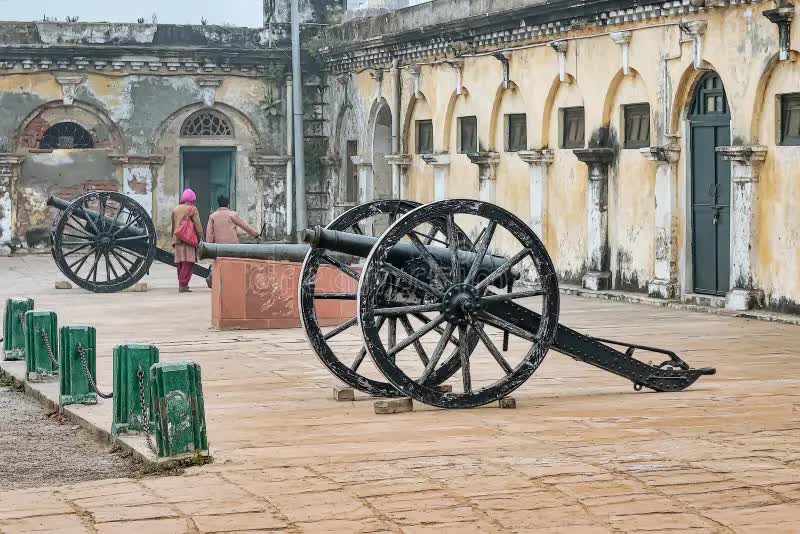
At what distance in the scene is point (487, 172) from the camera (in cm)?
2267

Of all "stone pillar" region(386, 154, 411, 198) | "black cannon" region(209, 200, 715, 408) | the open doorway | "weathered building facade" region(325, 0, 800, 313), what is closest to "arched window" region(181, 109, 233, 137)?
the open doorway

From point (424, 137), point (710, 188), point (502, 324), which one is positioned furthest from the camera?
point (424, 137)

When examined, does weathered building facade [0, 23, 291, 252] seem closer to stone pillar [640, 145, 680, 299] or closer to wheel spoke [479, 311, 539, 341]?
stone pillar [640, 145, 680, 299]

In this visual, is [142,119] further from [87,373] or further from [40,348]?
[87,373]

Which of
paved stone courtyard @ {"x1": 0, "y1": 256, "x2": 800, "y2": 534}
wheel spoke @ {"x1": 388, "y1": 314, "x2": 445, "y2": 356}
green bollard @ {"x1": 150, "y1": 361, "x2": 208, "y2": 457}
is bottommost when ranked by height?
paved stone courtyard @ {"x1": 0, "y1": 256, "x2": 800, "y2": 534}

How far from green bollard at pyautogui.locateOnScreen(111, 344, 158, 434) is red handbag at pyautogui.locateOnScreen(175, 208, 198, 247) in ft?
34.9

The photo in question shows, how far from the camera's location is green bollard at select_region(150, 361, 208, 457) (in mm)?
8672

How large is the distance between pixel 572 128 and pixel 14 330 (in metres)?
9.00

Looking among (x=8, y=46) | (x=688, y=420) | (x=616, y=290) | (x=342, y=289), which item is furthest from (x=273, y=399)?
(x=8, y=46)

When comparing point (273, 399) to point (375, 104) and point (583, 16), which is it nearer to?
point (583, 16)

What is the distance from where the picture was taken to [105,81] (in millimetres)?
28516

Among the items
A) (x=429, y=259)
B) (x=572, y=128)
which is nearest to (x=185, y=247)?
(x=572, y=128)

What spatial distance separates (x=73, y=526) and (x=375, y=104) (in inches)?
787

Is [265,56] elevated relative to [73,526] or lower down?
elevated
